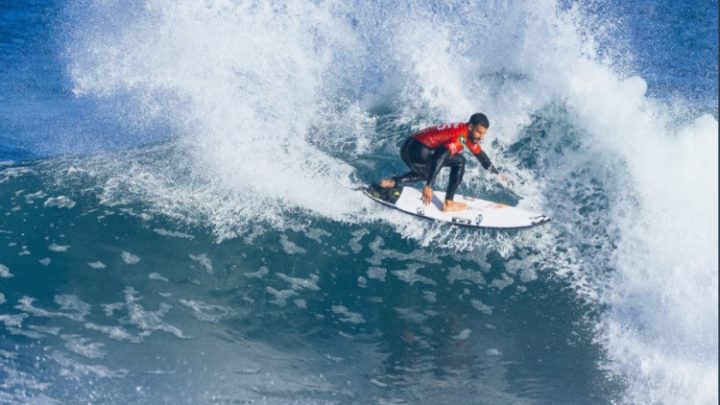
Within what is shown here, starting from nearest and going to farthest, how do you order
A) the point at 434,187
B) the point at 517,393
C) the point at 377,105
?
the point at 517,393, the point at 434,187, the point at 377,105

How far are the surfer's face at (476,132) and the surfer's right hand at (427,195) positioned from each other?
87 cm

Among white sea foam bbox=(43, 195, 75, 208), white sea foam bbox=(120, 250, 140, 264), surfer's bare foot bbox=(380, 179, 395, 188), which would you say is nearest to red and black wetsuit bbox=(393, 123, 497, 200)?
surfer's bare foot bbox=(380, 179, 395, 188)

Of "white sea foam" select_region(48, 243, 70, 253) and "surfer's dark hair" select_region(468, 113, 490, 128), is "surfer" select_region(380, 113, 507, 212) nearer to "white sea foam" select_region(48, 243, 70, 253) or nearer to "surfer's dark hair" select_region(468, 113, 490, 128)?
"surfer's dark hair" select_region(468, 113, 490, 128)

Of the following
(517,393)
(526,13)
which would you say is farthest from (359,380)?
(526,13)

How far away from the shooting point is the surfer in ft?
30.1

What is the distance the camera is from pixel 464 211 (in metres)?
9.85

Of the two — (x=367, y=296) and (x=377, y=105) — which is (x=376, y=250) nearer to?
(x=367, y=296)

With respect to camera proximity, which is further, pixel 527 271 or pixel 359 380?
pixel 527 271

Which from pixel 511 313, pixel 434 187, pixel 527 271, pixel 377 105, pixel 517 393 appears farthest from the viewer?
pixel 377 105

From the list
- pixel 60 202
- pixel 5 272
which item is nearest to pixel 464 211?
pixel 60 202

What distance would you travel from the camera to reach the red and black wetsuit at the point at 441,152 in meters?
9.25

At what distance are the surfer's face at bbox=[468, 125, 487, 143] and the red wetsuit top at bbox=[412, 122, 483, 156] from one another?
0.21 ft

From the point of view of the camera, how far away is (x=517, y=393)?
294 inches

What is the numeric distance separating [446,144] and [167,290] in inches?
154
